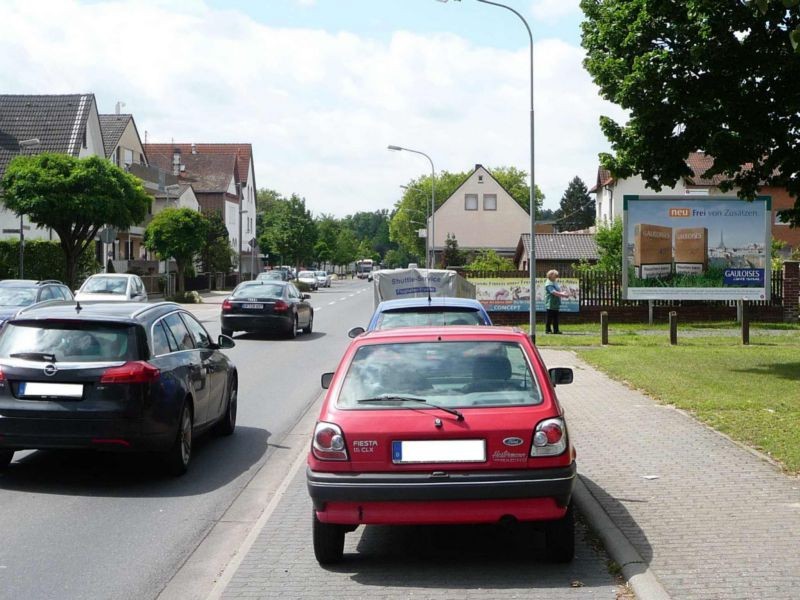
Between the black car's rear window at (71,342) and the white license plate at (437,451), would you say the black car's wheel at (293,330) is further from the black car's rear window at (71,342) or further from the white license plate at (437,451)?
the white license plate at (437,451)

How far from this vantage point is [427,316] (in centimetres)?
1122

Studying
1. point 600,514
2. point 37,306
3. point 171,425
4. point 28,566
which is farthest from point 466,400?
point 37,306

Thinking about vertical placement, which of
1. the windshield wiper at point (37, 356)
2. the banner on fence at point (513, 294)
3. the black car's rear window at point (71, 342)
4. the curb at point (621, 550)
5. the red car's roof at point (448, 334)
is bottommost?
the curb at point (621, 550)

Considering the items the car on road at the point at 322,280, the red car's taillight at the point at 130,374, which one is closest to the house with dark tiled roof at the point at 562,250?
the car on road at the point at 322,280

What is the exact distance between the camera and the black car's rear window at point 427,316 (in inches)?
437

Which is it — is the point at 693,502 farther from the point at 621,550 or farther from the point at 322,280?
the point at 322,280

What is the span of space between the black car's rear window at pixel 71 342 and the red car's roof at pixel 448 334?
8.90 feet

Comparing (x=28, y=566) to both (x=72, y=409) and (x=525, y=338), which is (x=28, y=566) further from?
(x=525, y=338)

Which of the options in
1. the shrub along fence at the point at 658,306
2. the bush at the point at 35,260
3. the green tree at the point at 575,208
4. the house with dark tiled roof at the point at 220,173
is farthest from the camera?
the green tree at the point at 575,208

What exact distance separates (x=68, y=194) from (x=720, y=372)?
28627 millimetres

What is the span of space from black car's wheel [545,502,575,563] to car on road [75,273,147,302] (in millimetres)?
24542

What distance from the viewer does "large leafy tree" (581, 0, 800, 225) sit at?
55.0 ft

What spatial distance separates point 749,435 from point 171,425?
18.7 ft

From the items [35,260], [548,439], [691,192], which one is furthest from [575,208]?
[548,439]
